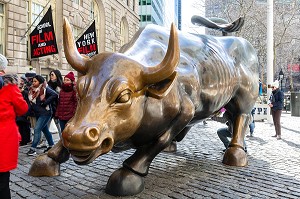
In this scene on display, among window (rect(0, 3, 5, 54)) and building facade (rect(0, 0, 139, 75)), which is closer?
window (rect(0, 3, 5, 54))

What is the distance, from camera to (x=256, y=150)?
22.7ft

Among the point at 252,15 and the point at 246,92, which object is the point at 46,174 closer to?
the point at 246,92

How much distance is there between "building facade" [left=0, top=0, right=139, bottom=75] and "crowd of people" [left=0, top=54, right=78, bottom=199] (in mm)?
8014

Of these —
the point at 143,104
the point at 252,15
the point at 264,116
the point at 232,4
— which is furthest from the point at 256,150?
the point at 252,15

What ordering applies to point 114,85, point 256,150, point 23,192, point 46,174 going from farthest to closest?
point 256,150 → point 46,174 → point 23,192 → point 114,85

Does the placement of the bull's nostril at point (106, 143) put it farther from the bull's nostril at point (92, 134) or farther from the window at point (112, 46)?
the window at point (112, 46)

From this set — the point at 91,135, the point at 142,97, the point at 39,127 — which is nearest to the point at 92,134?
the point at 91,135

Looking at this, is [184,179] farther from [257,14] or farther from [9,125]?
[257,14]

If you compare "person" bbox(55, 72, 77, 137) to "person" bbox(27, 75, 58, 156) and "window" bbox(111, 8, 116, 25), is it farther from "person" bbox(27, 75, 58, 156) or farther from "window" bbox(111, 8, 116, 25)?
"window" bbox(111, 8, 116, 25)

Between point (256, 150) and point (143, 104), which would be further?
point (256, 150)

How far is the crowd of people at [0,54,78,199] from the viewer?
3.16 m

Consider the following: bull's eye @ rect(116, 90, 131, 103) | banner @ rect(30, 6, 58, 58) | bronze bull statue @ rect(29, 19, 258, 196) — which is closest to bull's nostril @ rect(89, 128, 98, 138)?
bronze bull statue @ rect(29, 19, 258, 196)

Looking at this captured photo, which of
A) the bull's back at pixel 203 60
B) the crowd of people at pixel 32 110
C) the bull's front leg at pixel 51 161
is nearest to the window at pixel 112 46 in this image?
the crowd of people at pixel 32 110

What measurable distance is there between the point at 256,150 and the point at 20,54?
1348 centimetres
